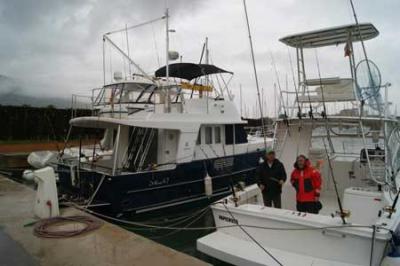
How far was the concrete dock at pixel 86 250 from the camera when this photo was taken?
4480mm

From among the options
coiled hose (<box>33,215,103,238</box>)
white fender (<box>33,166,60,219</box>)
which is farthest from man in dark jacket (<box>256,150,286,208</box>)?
white fender (<box>33,166,60,219</box>)

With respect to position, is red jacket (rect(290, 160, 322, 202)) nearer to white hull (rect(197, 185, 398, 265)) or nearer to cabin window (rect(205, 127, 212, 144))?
white hull (rect(197, 185, 398, 265))

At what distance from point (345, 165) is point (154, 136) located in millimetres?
5074

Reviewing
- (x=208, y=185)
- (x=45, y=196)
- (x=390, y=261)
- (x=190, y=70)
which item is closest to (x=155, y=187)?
(x=208, y=185)

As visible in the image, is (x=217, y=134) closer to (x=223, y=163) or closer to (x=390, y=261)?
(x=223, y=163)

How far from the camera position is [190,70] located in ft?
38.5

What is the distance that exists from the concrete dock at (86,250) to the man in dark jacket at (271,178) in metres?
2.32

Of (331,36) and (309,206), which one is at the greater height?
(331,36)

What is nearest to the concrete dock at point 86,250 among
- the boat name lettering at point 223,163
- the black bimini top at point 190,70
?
the boat name lettering at point 223,163

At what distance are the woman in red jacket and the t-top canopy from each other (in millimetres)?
3648

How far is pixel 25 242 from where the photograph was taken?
5266 millimetres

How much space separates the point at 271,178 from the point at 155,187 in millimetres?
3567

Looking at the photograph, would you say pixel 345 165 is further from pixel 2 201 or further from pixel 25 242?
pixel 2 201

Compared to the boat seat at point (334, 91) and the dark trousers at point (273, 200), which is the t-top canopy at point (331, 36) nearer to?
the boat seat at point (334, 91)
